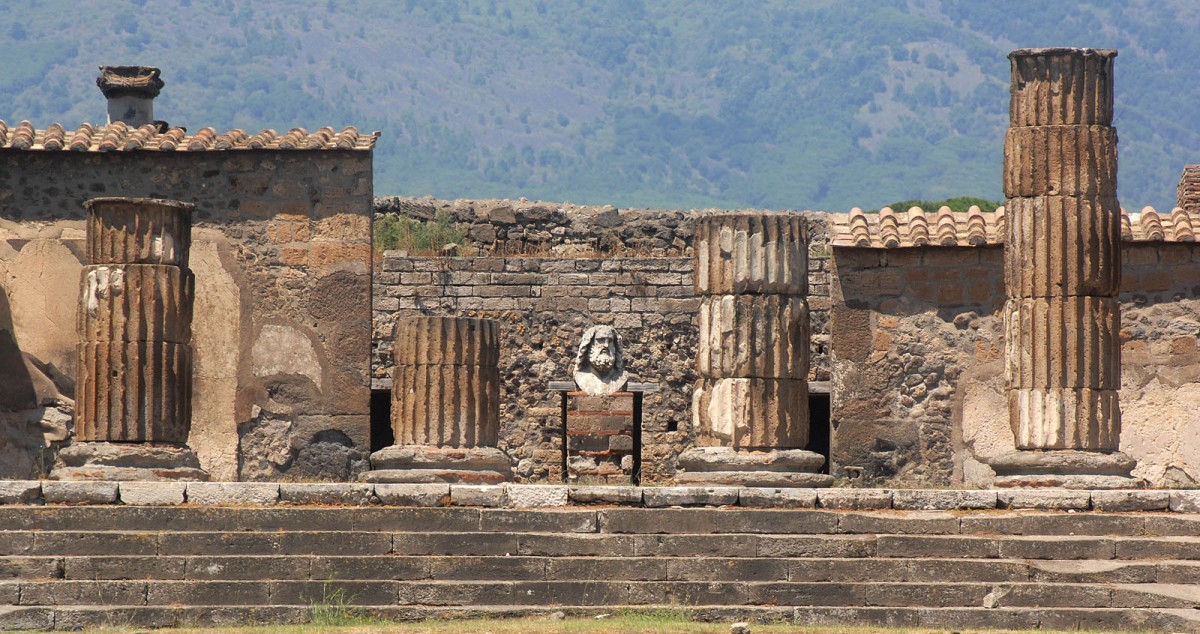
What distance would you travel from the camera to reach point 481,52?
10900 cm

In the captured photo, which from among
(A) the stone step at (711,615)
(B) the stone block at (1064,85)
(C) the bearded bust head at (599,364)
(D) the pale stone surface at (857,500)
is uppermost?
(B) the stone block at (1064,85)

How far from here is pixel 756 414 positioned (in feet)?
52.2

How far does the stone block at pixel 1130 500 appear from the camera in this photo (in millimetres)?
14711

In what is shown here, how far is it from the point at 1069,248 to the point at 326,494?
20.4ft

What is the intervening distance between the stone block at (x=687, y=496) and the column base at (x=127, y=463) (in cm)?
382

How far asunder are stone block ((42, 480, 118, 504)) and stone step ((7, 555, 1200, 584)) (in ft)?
3.02

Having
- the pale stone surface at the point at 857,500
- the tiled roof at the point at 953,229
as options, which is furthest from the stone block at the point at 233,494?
the tiled roof at the point at 953,229

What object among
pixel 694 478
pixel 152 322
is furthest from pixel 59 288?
pixel 694 478

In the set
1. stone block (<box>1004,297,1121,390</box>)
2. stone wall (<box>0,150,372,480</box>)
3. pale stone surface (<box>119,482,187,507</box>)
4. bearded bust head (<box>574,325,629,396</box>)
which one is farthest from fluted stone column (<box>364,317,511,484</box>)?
bearded bust head (<box>574,325,629,396</box>)

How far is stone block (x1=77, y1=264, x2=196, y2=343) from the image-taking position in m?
16.2

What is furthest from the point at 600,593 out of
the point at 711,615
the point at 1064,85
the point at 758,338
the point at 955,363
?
the point at 955,363

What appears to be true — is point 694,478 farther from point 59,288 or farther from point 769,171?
point 769,171

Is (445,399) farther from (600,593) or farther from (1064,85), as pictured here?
(1064,85)

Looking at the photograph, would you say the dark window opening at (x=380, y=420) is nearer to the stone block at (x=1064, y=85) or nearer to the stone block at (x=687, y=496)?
the stone block at (x=687, y=496)
